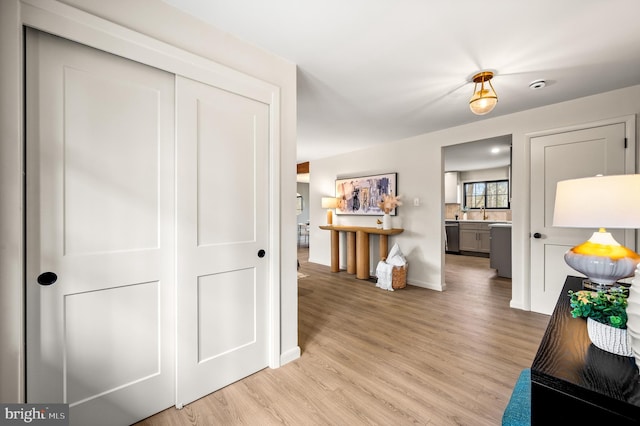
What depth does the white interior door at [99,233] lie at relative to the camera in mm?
1244

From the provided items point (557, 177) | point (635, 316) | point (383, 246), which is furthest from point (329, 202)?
point (635, 316)

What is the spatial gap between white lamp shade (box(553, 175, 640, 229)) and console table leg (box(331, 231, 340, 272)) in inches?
158

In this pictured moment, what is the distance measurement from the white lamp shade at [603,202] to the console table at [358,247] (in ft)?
9.74

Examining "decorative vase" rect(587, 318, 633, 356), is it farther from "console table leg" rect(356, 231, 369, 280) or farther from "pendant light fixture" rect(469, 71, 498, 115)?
"console table leg" rect(356, 231, 369, 280)

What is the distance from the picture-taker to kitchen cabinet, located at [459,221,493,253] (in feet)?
22.3

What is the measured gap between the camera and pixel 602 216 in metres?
1.26

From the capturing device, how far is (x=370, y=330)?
270 cm

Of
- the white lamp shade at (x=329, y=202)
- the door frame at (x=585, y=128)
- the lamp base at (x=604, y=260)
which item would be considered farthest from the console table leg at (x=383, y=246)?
the lamp base at (x=604, y=260)

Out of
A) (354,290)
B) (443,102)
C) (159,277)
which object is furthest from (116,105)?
(354,290)

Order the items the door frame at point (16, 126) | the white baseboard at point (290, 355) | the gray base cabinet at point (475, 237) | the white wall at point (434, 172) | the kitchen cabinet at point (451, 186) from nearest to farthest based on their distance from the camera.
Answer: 1. the door frame at point (16, 126)
2. the white baseboard at point (290, 355)
3. the white wall at point (434, 172)
4. the gray base cabinet at point (475, 237)
5. the kitchen cabinet at point (451, 186)

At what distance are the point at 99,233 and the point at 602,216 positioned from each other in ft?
7.96

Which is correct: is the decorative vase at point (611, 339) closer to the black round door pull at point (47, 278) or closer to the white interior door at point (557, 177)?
the black round door pull at point (47, 278)

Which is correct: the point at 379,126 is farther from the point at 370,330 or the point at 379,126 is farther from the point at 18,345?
the point at 18,345

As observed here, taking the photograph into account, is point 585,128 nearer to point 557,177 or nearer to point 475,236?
point 557,177
